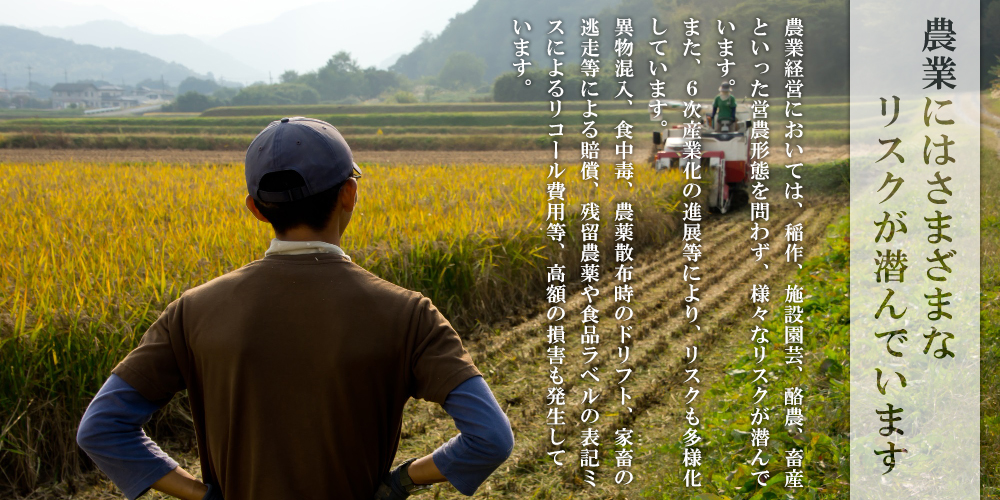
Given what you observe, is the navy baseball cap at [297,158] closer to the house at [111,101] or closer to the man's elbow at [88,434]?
the man's elbow at [88,434]

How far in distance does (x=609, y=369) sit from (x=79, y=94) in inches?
5452

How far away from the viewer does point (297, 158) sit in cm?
130

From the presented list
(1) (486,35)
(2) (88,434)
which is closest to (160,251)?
(2) (88,434)

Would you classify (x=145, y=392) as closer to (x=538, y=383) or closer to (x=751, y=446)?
(x=751, y=446)

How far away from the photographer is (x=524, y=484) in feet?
11.4

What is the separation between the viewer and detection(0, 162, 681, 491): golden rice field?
346cm

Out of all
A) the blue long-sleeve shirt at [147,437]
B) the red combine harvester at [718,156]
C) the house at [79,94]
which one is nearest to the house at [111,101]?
the house at [79,94]

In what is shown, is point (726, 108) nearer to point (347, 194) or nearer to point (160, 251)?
point (160, 251)

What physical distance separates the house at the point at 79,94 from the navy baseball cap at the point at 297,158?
13474 cm

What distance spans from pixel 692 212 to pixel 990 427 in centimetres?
647

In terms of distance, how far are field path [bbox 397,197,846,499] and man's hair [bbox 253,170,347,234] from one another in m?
2.33

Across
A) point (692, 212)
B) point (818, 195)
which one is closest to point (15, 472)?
point (692, 212)

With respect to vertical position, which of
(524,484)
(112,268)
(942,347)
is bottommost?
(524,484)

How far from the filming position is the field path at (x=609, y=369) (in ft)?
11.8
